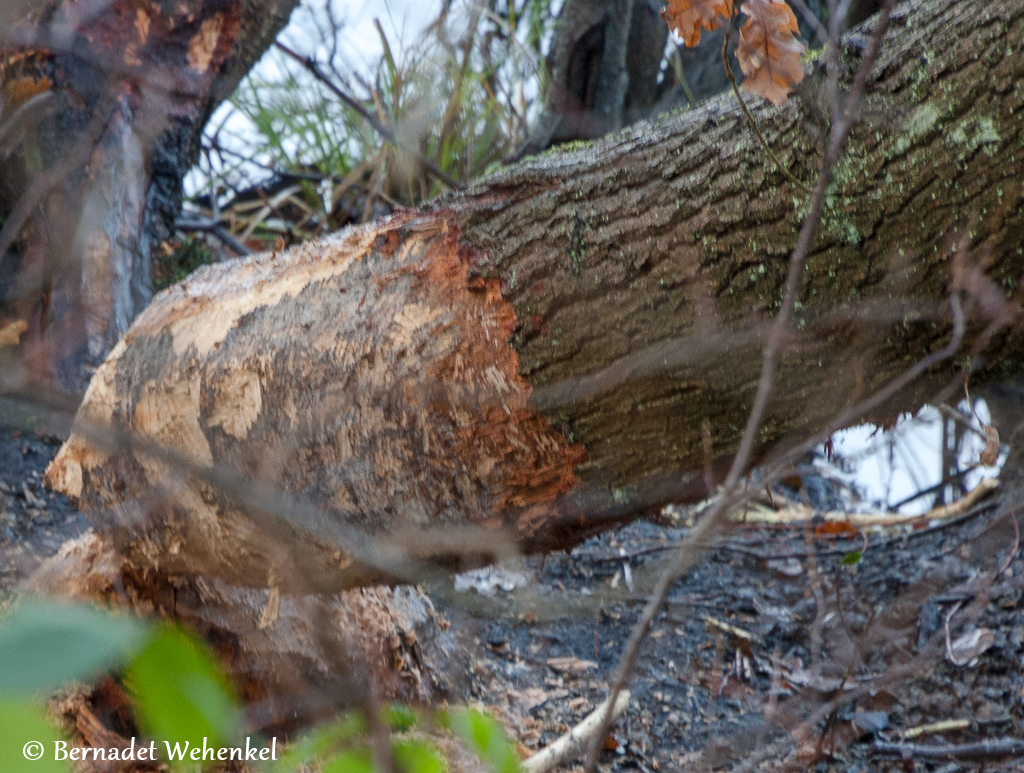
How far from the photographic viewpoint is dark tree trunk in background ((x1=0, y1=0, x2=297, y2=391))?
7.09 feet

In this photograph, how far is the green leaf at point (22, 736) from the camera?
0.26 m

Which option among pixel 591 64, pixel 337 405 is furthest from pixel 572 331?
pixel 591 64

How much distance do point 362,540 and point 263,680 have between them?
2.47ft

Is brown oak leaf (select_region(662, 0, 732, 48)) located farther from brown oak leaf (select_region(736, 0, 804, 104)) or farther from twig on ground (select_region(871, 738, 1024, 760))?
twig on ground (select_region(871, 738, 1024, 760))

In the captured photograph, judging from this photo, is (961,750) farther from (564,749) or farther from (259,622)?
A: (259,622)

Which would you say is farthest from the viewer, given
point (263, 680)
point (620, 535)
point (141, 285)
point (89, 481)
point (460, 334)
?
point (620, 535)

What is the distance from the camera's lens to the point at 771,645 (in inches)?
81.7

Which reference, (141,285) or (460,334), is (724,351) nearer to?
(460,334)

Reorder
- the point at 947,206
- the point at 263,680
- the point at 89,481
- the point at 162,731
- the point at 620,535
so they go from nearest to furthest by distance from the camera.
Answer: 1. the point at 162,731
2. the point at 947,206
3. the point at 89,481
4. the point at 263,680
5. the point at 620,535

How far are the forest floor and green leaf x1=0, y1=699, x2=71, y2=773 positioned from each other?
1.15 m

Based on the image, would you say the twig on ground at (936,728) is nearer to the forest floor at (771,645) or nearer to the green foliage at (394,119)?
the forest floor at (771,645)

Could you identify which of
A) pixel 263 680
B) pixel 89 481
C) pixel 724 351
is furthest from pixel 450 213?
pixel 263 680

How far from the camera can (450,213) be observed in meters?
1.27

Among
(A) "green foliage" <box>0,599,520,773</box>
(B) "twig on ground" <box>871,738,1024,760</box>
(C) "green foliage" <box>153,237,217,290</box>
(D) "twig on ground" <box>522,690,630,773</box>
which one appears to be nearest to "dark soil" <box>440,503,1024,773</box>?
(B) "twig on ground" <box>871,738,1024,760</box>
